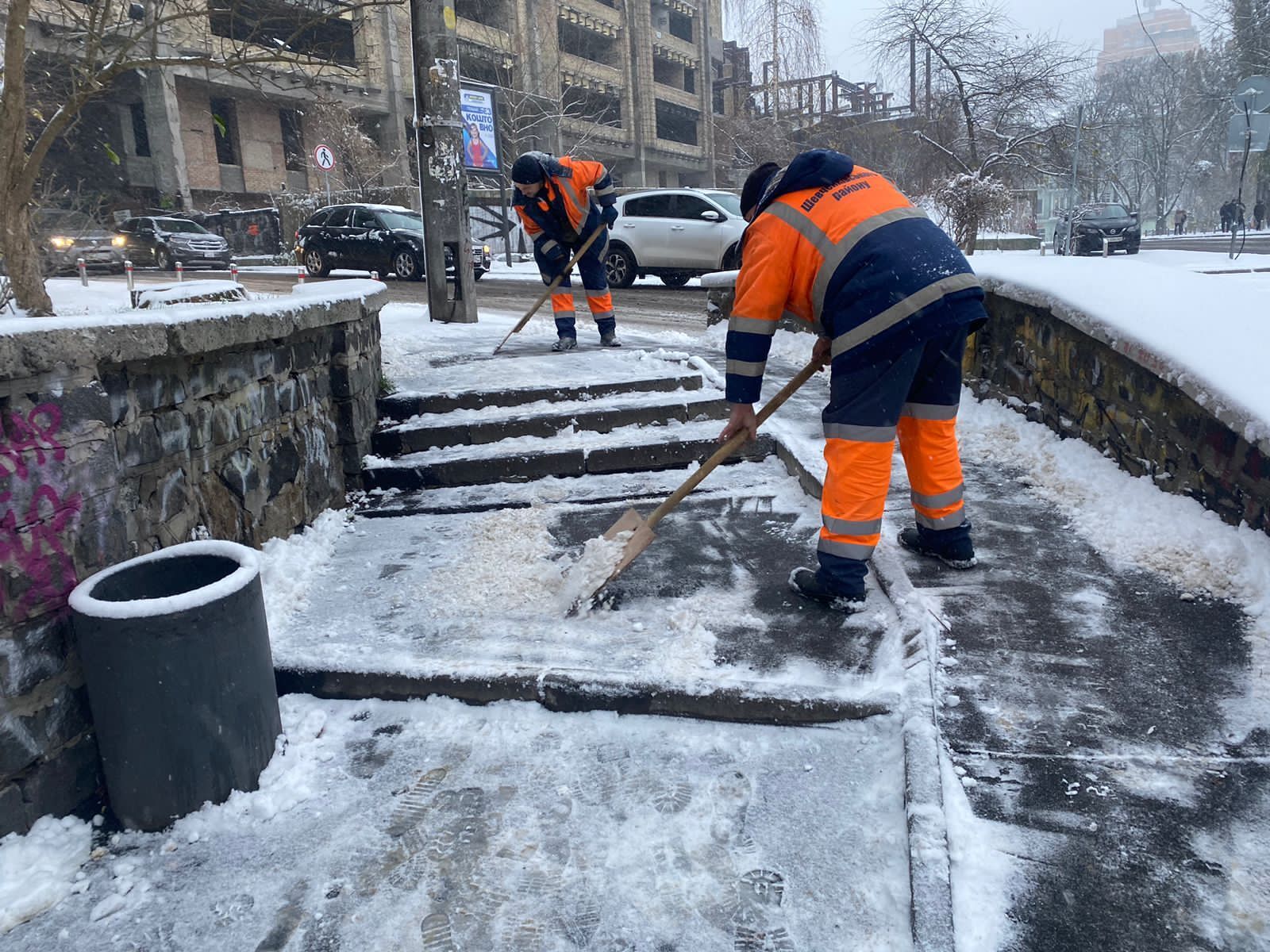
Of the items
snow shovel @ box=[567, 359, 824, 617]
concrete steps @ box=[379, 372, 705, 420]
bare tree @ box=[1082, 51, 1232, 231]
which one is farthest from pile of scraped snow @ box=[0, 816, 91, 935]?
bare tree @ box=[1082, 51, 1232, 231]

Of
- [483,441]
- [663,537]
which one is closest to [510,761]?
[663,537]

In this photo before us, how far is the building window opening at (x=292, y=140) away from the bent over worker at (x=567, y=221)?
2769cm

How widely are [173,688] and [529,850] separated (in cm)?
101

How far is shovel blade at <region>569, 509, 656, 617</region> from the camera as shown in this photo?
329 cm

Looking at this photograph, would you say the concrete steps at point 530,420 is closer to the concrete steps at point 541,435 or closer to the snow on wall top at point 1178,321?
the concrete steps at point 541,435

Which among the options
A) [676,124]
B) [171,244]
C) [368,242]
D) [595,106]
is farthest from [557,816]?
[676,124]

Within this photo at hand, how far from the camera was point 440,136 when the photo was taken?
7.93 m

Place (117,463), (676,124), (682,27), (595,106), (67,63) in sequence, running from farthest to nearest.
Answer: (676,124) → (682,27) → (595,106) → (67,63) → (117,463)

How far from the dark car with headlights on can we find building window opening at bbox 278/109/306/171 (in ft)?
39.8

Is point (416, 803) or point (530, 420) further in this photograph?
point (530, 420)

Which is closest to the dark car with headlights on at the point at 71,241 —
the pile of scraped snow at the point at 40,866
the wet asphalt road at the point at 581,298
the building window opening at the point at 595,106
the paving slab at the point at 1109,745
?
the wet asphalt road at the point at 581,298

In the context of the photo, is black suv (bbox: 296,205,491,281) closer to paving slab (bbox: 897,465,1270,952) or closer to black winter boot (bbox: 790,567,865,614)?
black winter boot (bbox: 790,567,865,614)

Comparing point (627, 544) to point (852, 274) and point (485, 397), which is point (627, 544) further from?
point (485, 397)

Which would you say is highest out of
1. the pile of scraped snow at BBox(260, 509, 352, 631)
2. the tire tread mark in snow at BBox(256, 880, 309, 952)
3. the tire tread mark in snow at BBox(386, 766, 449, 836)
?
the pile of scraped snow at BBox(260, 509, 352, 631)
